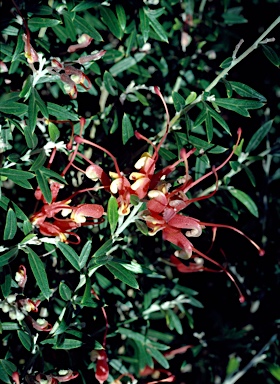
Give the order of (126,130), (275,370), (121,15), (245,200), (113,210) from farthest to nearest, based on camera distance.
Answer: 1. (275,370)
2. (245,200)
3. (121,15)
4. (126,130)
5. (113,210)

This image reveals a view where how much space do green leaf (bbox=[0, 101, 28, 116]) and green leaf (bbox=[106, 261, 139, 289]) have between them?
17.6 inches

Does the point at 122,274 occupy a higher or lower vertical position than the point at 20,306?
higher

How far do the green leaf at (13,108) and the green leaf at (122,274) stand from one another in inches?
17.6

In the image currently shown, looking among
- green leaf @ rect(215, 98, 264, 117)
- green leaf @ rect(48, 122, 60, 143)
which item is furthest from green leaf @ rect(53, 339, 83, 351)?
green leaf @ rect(215, 98, 264, 117)

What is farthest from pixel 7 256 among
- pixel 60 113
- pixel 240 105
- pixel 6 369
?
pixel 240 105

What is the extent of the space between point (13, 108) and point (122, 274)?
51 centimetres

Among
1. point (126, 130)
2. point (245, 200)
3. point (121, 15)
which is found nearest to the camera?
point (126, 130)

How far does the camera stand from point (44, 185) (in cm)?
142

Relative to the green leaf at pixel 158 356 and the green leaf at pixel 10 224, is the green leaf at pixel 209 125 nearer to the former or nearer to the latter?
the green leaf at pixel 10 224

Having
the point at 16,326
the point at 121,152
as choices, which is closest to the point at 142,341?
the point at 16,326

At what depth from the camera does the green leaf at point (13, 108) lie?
142 cm

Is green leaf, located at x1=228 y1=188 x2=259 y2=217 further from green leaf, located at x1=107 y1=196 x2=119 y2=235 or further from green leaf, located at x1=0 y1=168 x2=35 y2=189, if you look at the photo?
green leaf, located at x1=0 y1=168 x2=35 y2=189

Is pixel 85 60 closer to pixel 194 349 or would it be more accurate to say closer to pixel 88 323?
pixel 88 323

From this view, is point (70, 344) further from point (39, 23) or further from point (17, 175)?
point (39, 23)
